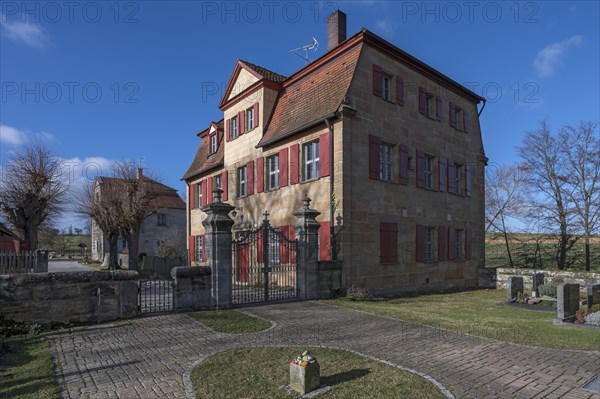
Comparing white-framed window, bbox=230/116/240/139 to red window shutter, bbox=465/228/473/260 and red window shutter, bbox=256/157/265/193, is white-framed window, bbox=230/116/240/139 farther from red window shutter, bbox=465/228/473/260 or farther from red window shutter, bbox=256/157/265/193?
red window shutter, bbox=465/228/473/260

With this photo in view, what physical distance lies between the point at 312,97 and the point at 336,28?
3791mm

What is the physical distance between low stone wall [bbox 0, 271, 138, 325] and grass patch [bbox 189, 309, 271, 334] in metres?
1.74

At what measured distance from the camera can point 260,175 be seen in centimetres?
1839

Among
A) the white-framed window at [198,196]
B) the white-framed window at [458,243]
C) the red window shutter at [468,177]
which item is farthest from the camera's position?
the white-framed window at [198,196]

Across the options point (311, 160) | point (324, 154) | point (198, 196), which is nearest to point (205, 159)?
point (198, 196)

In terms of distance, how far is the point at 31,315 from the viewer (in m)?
8.32

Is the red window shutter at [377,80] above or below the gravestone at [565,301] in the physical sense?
above

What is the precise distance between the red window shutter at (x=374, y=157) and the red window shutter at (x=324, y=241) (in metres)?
2.62

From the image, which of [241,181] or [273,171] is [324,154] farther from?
[241,181]

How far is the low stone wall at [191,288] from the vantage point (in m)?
10.2

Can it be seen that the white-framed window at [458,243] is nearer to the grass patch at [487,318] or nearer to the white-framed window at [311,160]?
the grass patch at [487,318]

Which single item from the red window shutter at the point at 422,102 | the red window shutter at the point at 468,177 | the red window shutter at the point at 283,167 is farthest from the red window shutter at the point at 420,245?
the red window shutter at the point at 283,167

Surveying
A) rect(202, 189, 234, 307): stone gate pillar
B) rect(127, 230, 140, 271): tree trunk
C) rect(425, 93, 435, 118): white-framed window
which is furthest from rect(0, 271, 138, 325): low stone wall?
rect(127, 230, 140, 271): tree trunk

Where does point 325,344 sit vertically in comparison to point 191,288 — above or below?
below
